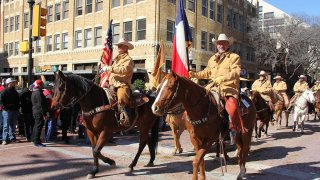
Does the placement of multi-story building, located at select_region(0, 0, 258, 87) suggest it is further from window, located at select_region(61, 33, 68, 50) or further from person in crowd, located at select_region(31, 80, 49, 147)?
person in crowd, located at select_region(31, 80, 49, 147)

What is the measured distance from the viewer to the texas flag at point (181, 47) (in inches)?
354

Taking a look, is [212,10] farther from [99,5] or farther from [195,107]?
[195,107]

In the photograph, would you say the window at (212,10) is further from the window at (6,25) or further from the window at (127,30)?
the window at (6,25)

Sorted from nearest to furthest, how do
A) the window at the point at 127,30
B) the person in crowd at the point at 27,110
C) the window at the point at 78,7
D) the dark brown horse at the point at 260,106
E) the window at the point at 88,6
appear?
the person in crowd at the point at 27,110
the dark brown horse at the point at 260,106
the window at the point at 127,30
the window at the point at 88,6
the window at the point at 78,7

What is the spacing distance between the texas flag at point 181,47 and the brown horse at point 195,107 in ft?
6.72

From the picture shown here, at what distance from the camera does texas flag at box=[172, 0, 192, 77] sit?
29.5 feet

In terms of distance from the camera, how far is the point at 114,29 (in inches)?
1233

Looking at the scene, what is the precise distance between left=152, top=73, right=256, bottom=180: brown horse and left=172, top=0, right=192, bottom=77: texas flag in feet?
6.72

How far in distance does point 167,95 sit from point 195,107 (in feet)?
2.14

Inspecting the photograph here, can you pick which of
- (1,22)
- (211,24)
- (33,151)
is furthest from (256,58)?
(33,151)

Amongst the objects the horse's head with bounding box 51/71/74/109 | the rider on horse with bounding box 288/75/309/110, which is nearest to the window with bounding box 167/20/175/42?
the rider on horse with bounding box 288/75/309/110

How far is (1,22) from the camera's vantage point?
45.2m

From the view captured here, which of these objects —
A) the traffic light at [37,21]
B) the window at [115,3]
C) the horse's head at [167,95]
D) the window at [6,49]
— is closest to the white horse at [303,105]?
the traffic light at [37,21]

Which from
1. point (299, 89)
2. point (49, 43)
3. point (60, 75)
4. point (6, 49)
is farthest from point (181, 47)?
point (6, 49)
